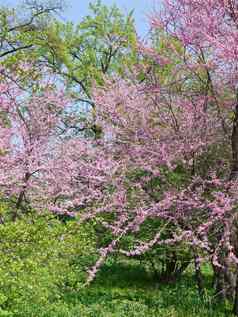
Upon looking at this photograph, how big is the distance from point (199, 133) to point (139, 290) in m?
4.06

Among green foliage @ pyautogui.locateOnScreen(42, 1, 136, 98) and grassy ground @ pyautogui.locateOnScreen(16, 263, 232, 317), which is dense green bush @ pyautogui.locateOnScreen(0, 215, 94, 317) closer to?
grassy ground @ pyautogui.locateOnScreen(16, 263, 232, 317)

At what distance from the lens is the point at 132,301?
29.7ft

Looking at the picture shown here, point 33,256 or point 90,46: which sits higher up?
point 90,46

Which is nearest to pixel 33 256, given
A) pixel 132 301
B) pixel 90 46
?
pixel 132 301

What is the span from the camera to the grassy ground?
786 centimetres

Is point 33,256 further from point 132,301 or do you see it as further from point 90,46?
point 90,46

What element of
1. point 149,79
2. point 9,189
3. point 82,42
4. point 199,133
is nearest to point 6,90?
point 9,189

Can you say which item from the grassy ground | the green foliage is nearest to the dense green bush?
the grassy ground

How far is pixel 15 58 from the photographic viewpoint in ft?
69.4

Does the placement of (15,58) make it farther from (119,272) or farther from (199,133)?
(199,133)

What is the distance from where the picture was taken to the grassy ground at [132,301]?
786 centimetres

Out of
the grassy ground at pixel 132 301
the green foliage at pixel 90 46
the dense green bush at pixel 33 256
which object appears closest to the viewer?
the dense green bush at pixel 33 256

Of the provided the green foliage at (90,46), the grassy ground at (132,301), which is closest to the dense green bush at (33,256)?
the grassy ground at (132,301)

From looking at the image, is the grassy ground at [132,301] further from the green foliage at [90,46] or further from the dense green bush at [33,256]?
the green foliage at [90,46]
